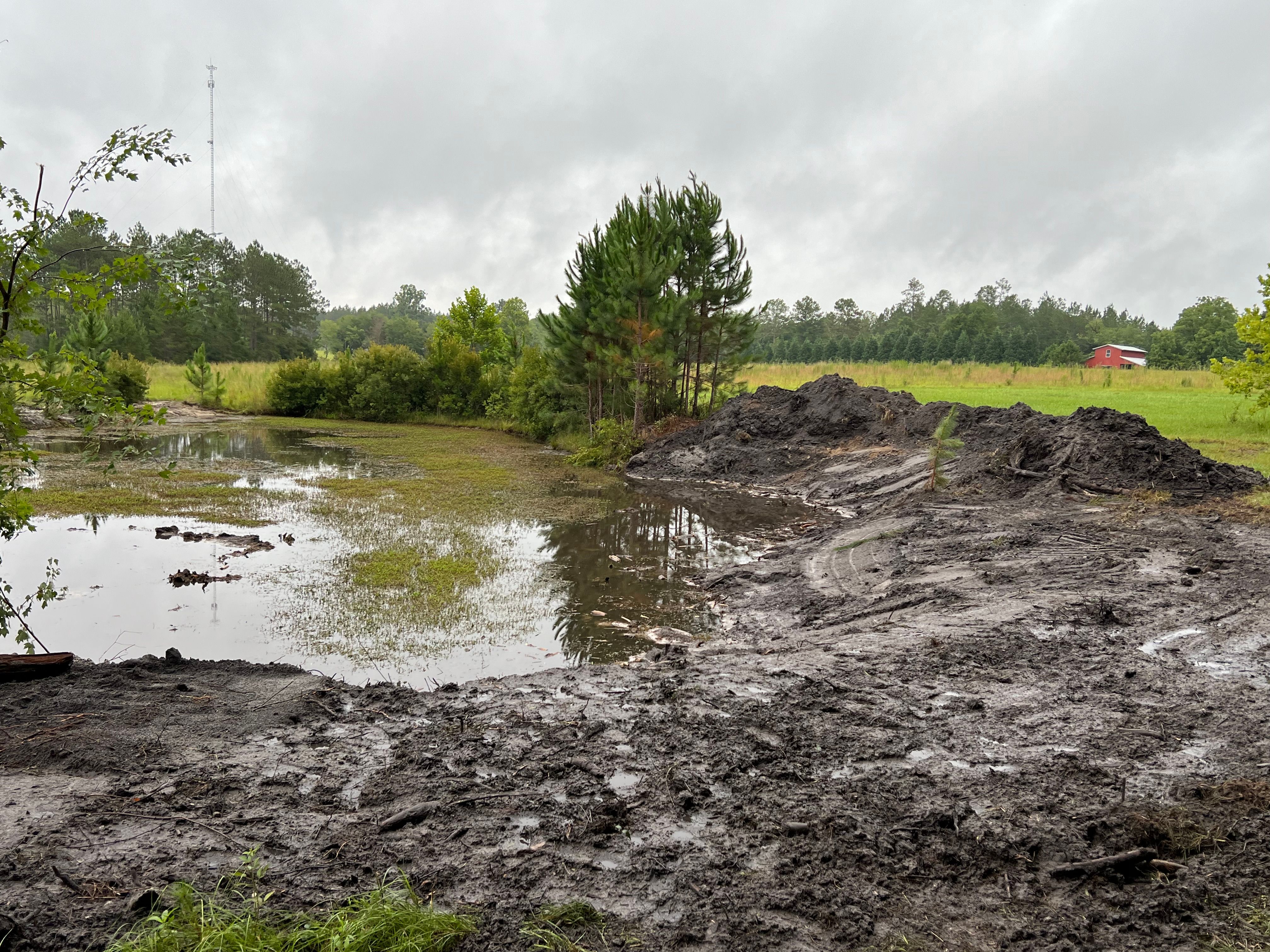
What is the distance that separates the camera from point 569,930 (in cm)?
255

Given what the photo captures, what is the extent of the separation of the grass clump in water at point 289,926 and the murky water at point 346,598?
3330mm

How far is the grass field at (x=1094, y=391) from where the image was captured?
640 inches

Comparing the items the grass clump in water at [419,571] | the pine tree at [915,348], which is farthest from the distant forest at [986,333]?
the grass clump in water at [419,571]

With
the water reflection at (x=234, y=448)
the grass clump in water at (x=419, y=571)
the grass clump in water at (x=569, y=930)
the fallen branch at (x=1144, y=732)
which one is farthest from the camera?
the water reflection at (x=234, y=448)

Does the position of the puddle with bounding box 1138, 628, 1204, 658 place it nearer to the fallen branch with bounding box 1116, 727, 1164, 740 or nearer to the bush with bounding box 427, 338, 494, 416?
the fallen branch with bounding box 1116, 727, 1164, 740

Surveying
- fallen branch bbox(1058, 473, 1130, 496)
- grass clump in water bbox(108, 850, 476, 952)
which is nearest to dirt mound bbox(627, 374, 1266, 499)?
fallen branch bbox(1058, 473, 1130, 496)

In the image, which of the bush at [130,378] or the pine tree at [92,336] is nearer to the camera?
the pine tree at [92,336]

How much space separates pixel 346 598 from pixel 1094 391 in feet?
101

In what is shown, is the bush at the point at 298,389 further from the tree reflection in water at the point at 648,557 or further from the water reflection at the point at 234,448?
the tree reflection in water at the point at 648,557

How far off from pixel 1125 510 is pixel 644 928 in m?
9.97

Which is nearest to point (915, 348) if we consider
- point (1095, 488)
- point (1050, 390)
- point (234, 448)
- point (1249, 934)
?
point (1050, 390)

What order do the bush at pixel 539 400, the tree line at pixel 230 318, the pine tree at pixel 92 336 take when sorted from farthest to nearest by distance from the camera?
the tree line at pixel 230 318 < the pine tree at pixel 92 336 < the bush at pixel 539 400

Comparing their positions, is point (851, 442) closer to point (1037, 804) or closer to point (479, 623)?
point (479, 623)

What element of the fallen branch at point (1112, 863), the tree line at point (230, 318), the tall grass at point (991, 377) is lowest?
the fallen branch at point (1112, 863)
